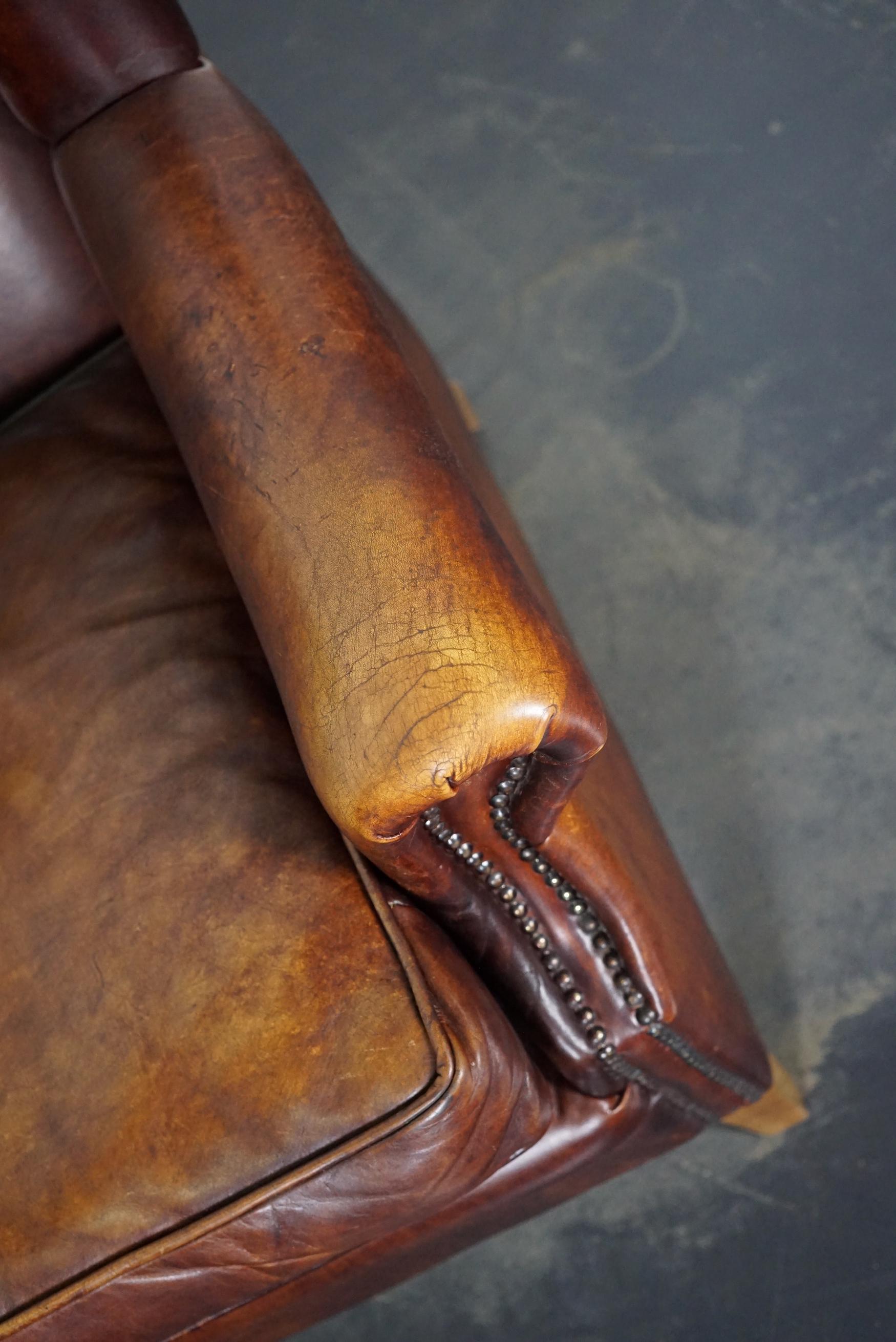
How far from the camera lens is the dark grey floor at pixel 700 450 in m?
1.11

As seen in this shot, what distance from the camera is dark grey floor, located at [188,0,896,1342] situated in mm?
1110

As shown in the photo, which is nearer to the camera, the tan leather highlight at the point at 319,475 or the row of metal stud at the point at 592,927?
the tan leather highlight at the point at 319,475

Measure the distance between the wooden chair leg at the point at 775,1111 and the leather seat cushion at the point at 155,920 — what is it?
555 millimetres

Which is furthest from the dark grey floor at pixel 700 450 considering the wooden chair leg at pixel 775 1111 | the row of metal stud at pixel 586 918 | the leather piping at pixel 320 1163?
the leather piping at pixel 320 1163

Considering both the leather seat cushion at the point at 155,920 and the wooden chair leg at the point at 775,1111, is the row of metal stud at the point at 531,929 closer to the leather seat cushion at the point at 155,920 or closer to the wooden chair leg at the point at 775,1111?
the leather seat cushion at the point at 155,920

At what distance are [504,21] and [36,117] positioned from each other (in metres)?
1.03

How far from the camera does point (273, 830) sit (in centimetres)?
74

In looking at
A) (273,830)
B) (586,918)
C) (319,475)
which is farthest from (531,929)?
(319,475)

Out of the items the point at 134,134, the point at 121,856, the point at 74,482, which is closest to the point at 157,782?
the point at 121,856

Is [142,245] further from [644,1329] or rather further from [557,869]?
[644,1329]

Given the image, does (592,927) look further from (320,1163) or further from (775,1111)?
(775,1111)

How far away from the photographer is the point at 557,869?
736 millimetres

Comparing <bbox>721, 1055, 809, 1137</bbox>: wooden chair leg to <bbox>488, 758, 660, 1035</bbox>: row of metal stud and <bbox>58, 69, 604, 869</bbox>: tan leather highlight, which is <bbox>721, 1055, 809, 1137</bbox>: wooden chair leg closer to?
<bbox>488, 758, 660, 1035</bbox>: row of metal stud

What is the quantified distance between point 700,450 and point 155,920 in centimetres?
90
